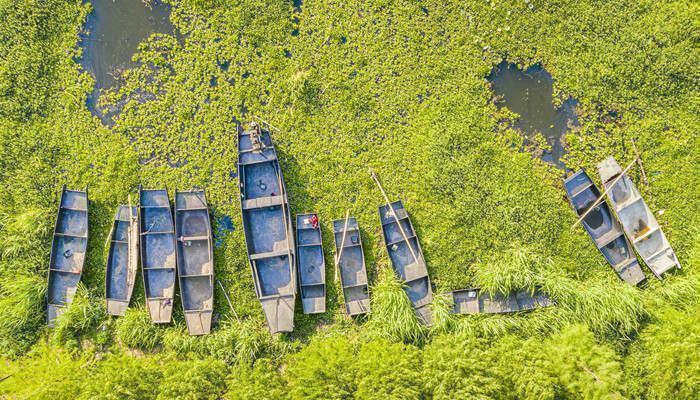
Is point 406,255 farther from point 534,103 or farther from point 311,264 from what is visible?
point 534,103

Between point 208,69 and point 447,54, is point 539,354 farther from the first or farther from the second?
point 208,69

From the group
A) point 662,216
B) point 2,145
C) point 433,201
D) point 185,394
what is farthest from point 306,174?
point 662,216

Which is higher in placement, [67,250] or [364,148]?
[364,148]

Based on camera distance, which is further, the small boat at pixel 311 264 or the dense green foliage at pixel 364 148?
the small boat at pixel 311 264

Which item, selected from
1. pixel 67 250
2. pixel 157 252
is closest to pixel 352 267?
pixel 157 252

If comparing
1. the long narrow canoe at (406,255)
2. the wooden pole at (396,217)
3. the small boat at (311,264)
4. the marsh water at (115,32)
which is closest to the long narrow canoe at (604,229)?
the long narrow canoe at (406,255)

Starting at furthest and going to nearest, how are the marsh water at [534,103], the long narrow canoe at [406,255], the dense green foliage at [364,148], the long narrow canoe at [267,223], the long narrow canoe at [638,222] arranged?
the marsh water at [534,103] → the long narrow canoe at [638,222] → the long narrow canoe at [406,255] → the long narrow canoe at [267,223] → the dense green foliage at [364,148]

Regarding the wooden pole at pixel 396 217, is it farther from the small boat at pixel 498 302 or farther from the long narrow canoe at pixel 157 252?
the long narrow canoe at pixel 157 252
